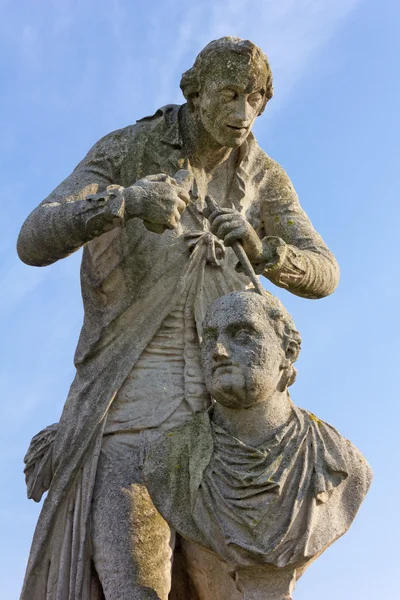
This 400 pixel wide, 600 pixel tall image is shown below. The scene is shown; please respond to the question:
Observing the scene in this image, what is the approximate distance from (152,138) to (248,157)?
69 centimetres

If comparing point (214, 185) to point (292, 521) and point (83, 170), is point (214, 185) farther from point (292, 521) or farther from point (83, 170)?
point (292, 521)

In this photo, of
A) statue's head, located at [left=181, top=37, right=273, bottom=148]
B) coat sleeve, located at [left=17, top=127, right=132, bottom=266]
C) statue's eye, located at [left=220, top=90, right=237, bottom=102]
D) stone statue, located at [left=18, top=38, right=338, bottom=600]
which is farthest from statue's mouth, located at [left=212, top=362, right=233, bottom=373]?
statue's eye, located at [left=220, top=90, right=237, bottom=102]

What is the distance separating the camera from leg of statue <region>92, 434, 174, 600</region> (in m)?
7.56

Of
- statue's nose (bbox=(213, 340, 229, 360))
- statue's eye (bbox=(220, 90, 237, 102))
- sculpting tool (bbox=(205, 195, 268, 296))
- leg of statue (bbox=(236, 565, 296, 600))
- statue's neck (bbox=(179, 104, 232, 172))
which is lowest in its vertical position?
leg of statue (bbox=(236, 565, 296, 600))

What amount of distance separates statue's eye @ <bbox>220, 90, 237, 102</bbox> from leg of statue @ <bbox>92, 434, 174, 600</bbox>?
2.28 metres

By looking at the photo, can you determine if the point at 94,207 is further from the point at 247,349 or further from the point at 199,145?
the point at 247,349

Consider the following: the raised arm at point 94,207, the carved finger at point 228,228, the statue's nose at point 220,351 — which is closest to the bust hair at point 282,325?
the statue's nose at point 220,351

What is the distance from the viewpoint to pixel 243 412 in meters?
7.41

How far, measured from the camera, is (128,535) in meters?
7.66

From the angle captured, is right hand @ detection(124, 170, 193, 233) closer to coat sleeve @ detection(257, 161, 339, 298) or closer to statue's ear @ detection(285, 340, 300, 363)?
coat sleeve @ detection(257, 161, 339, 298)

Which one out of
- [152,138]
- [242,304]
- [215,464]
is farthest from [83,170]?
[215,464]

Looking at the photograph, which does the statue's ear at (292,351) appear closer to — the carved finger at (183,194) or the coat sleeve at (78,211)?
the carved finger at (183,194)

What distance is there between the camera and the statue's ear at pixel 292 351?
24.6 ft

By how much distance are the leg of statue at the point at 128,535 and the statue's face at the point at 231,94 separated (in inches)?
84.3
